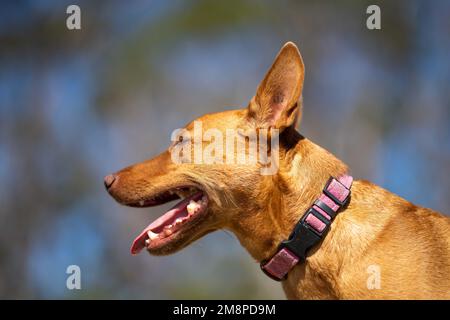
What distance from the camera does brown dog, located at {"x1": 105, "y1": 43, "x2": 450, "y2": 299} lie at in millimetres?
3506

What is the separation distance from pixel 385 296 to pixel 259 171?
43.1 inches

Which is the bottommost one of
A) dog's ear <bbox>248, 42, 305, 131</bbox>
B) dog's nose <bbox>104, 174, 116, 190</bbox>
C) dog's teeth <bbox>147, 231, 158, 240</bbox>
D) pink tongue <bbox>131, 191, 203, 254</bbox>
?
dog's teeth <bbox>147, 231, 158, 240</bbox>

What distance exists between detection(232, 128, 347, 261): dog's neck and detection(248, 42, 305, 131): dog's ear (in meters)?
0.13

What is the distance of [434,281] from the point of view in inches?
137

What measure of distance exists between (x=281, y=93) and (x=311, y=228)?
95cm

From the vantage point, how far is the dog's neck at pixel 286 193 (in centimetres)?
370

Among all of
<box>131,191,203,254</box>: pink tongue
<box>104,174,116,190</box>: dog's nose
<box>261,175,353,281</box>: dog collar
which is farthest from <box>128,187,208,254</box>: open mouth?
<box>261,175,353,281</box>: dog collar

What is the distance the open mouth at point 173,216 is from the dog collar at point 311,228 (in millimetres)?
636

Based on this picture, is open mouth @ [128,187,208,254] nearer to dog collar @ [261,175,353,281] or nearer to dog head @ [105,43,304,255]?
dog head @ [105,43,304,255]

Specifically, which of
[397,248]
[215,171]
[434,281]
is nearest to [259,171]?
[215,171]

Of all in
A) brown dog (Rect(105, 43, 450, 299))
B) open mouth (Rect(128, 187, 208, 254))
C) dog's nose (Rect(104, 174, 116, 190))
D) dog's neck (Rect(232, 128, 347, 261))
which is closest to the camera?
brown dog (Rect(105, 43, 450, 299))

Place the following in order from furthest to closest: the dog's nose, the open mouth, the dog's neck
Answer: the dog's nose → the open mouth → the dog's neck

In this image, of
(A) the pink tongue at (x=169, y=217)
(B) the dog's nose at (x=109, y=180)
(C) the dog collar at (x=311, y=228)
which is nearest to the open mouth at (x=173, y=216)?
(A) the pink tongue at (x=169, y=217)

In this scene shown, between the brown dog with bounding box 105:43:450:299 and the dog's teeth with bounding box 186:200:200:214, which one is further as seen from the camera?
the dog's teeth with bounding box 186:200:200:214
